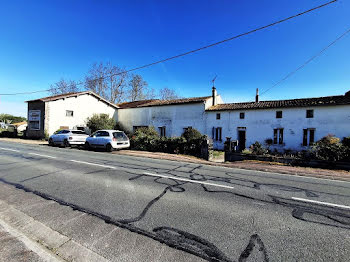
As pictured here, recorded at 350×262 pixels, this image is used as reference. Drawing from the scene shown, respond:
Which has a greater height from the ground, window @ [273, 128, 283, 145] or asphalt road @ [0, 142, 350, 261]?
window @ [273, 128, 283, 145]

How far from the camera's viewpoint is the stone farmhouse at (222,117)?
14867mm

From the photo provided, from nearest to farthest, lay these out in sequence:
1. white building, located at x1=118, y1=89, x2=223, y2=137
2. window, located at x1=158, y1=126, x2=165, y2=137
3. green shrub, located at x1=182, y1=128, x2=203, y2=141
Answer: green shrub, located at x1=182, y1=128, x2=203, y2=141
white building, located at x1=118, y1=89, x2=223, y2=137
window, located at x1=158, y1=126, x2=165, y2=137

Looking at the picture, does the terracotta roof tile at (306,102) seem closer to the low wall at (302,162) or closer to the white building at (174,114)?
the white building at (174,114)

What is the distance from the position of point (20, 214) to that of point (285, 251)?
460 cm

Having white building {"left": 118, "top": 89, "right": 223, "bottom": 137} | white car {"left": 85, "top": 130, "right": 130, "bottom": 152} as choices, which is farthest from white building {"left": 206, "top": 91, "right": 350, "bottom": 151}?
white car {"left": 85, "top": 130, "right": 130, "bottom": 152}

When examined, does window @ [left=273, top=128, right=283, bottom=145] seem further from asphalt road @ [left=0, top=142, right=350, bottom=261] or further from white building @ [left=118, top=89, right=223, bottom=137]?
asphalt road @ [left=0, top=142, right=350, bottom=261]

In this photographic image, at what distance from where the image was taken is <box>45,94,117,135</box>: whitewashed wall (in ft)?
73.2

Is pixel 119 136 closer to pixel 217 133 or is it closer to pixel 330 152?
pixel 217 133

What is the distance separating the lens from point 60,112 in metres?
23.0

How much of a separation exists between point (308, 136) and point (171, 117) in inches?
559

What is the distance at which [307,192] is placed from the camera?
484 centimetres

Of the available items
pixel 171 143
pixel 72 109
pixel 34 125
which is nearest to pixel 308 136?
pixel 171 143

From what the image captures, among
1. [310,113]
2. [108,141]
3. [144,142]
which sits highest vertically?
[310,113]

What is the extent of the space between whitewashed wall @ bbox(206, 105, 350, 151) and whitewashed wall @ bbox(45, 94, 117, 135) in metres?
17.0
